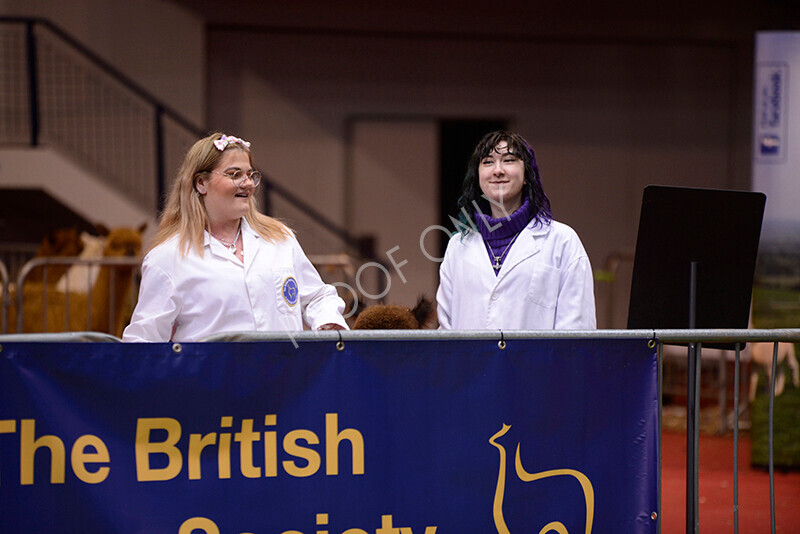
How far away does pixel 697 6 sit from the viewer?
447 inches

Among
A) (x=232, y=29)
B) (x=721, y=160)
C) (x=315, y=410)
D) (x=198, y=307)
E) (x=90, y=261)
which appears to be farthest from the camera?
(x=721, y=160)

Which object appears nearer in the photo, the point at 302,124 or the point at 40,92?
the point at 40,92

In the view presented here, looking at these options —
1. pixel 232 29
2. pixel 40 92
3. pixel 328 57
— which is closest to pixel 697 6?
pixel 328 57

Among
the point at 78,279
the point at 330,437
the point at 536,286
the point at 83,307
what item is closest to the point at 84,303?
the point at 83,307

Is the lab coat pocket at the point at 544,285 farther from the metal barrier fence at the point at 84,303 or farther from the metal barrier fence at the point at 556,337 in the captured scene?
the metal barrier fence at the point at 84,303

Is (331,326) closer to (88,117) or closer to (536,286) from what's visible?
(536,286)

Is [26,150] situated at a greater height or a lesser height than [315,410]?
greater

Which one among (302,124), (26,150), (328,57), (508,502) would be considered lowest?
(508,502)

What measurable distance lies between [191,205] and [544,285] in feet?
4.55

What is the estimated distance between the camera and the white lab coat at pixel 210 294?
2.87 m

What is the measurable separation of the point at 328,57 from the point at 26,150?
4.05 metres

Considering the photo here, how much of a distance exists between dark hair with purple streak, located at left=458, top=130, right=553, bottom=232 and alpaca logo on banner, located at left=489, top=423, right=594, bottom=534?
1.03 m

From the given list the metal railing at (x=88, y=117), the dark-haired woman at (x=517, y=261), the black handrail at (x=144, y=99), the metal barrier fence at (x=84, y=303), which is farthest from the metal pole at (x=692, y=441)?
the metal railing at (x=88, y=117)

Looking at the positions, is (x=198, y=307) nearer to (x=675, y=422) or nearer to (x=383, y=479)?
(x=383, y=479)
